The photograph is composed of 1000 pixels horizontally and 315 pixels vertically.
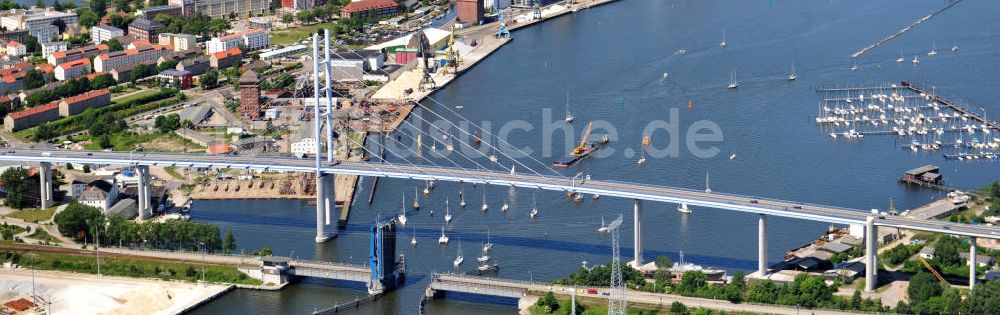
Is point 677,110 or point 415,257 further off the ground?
point 677,110

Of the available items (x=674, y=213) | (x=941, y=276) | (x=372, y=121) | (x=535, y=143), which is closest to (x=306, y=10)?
(x=372, y=121)

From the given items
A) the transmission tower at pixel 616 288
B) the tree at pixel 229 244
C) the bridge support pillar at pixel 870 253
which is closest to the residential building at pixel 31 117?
the tree at pixel 229 244

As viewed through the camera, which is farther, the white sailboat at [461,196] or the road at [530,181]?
the white sailboat at [461,196]

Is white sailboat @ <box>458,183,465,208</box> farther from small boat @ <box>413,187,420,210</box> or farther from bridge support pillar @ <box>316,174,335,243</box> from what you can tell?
bridge support pillar @ <box>316,174,335,243</box>

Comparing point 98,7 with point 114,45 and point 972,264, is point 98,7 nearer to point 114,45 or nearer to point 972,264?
point 114,45

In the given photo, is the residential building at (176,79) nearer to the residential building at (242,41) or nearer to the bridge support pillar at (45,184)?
the residential building at (242,41)

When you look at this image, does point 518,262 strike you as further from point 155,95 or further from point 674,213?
point 155,95

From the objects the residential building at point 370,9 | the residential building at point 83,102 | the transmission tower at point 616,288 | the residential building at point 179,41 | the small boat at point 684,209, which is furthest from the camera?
the residential building at point 370,9

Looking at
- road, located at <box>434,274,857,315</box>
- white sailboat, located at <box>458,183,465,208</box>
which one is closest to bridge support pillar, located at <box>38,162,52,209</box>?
white sailboat, located at <box>458,183,465,208</box>
